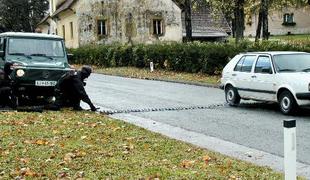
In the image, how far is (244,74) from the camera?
16.0 metres

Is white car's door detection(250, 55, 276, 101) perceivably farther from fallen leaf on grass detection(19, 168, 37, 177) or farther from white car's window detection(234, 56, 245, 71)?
fallen leaf on grass detection(19, 168, 37, 177)

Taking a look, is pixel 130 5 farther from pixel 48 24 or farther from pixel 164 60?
pixel 164 60

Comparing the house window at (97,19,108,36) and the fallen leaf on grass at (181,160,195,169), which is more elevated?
the house window at (97,19,108,36)

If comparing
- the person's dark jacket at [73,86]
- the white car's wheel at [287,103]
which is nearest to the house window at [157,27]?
the person's dark jacket at [73,86]

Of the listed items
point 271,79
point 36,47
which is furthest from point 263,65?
point 36,47

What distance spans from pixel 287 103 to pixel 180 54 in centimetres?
1779

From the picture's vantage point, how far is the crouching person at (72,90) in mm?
14766

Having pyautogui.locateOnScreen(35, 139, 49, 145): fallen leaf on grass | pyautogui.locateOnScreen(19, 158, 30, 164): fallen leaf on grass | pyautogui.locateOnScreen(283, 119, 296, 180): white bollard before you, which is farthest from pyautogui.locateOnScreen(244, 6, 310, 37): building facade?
pyautogui.locateOnScreen(283, 119, 296, 180): white bollard

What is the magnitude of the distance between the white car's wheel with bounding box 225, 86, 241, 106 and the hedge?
733 centimetres

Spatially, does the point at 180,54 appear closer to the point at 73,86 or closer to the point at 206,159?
the point at 73,86

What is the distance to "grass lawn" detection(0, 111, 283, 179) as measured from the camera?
7.46 metres

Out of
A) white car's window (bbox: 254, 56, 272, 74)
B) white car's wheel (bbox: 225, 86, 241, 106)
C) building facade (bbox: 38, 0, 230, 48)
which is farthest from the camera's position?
building facade (bbox: 38, 0, 230, 48)

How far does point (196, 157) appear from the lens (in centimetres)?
862

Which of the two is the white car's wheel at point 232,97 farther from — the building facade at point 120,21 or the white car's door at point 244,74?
the building facade at point 120,21
